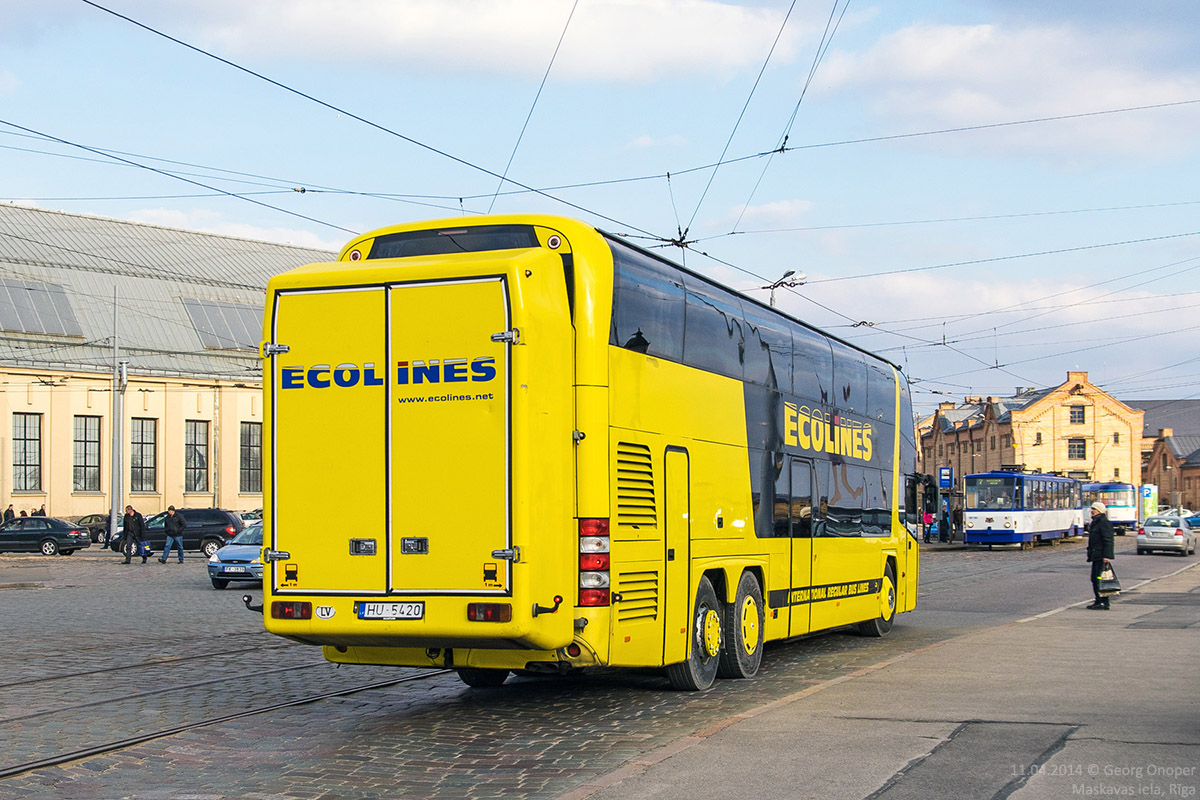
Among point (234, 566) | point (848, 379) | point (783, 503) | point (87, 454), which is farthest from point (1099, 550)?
point (87, 454)

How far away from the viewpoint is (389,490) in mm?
9844

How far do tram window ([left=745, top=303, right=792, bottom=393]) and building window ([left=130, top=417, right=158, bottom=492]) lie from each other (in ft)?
186

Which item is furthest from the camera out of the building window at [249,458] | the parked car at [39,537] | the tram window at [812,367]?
the building window at [249,458]

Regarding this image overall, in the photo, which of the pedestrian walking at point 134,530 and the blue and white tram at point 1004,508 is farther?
the blue and white tram at point 1004,508

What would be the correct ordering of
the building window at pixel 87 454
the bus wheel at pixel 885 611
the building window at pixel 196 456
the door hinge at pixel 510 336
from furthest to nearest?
the building window at pixel 196 456 < the building window at pixel 87 454 < the bus wheel at pixel 885 611 < the door hinge at pixel 510 336

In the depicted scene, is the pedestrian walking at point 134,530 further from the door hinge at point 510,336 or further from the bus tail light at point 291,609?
the door hinge at point 510,336

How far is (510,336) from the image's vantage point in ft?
31.3

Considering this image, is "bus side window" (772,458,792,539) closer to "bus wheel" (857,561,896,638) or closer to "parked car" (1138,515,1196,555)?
"bus wheel" (857,561,896,638)

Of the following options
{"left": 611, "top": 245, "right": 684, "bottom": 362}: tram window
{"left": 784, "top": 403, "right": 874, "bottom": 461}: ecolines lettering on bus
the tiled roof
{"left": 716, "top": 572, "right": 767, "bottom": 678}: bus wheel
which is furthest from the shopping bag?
the tiled roof

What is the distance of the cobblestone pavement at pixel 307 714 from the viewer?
27.1 ft

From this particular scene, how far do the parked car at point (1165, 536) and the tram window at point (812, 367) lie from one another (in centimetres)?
3972

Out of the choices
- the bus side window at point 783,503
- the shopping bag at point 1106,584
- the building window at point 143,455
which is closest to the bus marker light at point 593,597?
the bus side window at point 783,503

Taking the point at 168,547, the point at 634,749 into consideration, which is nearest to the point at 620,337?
the point at 634,749

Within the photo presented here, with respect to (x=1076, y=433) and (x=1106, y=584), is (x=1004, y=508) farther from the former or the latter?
(x=1076, y=433)
